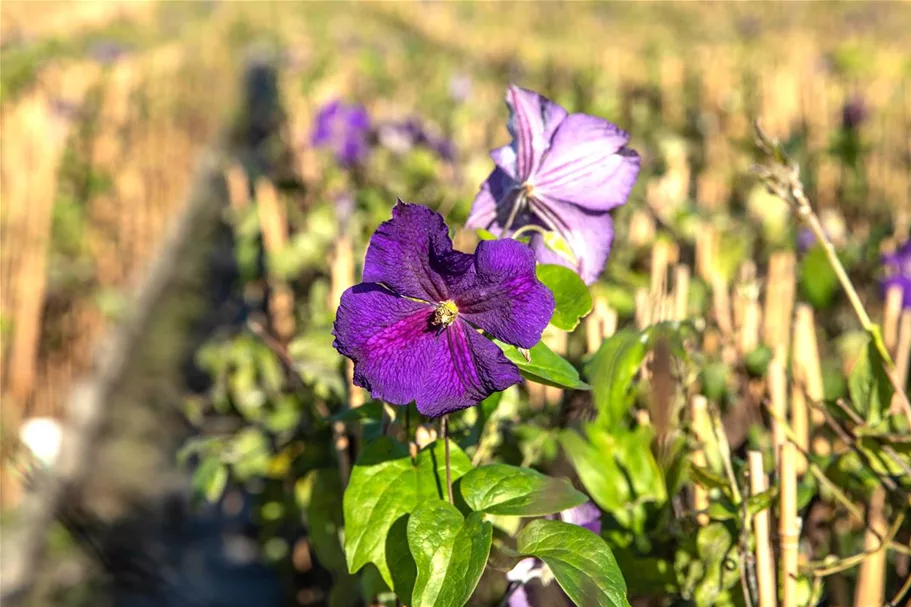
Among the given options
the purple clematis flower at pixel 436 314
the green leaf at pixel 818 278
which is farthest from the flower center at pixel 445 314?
the green leaf at pixel 818 278

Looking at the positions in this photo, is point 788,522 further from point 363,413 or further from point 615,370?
point 363,413

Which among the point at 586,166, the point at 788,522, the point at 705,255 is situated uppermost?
the point at 586,166

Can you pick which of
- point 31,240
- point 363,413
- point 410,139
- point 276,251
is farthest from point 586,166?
point 31,240

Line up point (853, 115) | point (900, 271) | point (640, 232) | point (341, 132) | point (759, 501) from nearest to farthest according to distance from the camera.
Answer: point (759, 501) < point (900, 271) < point (640, 232) < point (341, 132) < point (853, 115)

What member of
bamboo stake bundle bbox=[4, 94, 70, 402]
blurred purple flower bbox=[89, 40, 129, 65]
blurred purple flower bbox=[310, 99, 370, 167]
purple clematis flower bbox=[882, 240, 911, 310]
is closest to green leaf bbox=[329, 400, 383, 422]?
purple clematis flower bbox=[882, 240, 911, 310]

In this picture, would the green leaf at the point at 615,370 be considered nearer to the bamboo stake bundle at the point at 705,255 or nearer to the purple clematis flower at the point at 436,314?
the purple clematis flower at the point at 436,314

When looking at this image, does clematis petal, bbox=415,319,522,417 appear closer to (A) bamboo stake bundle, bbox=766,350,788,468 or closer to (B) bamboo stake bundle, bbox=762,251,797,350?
(A) bamboo stake bundle, bbox=766,350,788,468
